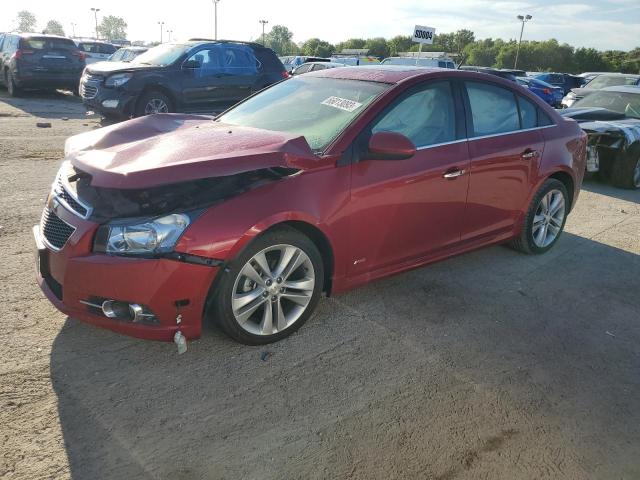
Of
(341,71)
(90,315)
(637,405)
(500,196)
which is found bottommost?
(637,405)

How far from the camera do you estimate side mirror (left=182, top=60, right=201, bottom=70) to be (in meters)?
10.8

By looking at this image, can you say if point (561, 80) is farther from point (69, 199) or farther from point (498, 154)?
point (69, 199)

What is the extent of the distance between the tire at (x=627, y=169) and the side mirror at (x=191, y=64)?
7.64 m

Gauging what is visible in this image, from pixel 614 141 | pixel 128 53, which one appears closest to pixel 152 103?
pixel 614 141

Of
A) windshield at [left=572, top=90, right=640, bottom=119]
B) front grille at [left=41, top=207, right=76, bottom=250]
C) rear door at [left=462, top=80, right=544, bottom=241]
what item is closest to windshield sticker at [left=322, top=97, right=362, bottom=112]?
rear door at [left=462, top=80, right=544, bottom=241]

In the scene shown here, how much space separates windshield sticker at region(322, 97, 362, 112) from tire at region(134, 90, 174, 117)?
7.28 metres

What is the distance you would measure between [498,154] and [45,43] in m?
14.7

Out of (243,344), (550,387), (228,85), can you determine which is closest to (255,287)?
(243,344)

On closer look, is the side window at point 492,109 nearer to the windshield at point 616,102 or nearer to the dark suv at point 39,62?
the windshield at point 616,102

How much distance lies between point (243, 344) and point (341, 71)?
237cm

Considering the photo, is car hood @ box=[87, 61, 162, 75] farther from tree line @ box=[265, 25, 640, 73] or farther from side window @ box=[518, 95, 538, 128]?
tree line @ box=[265, 25, 640, 73]

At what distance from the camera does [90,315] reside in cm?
296

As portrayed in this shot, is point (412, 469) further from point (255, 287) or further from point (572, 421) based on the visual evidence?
point (255, 287)

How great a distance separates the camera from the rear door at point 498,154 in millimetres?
4266
